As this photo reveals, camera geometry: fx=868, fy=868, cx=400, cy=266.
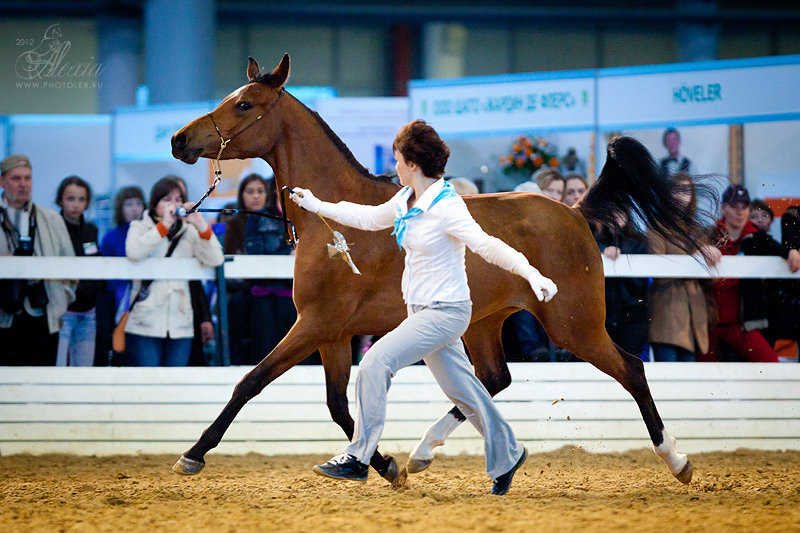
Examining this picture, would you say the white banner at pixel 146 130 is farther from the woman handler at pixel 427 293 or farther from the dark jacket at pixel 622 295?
the woman handler at pixel 427 293

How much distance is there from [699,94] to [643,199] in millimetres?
3272

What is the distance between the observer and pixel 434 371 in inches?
162

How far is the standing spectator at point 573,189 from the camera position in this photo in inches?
272

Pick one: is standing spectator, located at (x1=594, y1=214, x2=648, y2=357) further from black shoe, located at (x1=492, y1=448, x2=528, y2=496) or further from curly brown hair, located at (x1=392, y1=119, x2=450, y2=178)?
curly brown hair, located at (x1=392, y1=119, x2=450, y2=178)

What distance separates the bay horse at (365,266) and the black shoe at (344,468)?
1.95 feet

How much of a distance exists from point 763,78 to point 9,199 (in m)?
6.40

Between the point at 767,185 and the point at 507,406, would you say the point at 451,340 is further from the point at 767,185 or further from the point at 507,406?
the point at 767,185

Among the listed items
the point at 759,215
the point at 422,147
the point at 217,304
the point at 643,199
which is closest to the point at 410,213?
the point at 422,147

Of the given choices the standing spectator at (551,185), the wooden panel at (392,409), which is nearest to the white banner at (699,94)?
the standing spectator at (551,185)

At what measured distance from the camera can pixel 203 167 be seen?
33.7ft

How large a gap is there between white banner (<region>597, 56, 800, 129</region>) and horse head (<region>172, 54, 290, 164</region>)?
4567 millimetres

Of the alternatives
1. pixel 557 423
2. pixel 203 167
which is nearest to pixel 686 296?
pixel 557 423

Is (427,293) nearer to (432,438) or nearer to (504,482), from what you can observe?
(504,482)

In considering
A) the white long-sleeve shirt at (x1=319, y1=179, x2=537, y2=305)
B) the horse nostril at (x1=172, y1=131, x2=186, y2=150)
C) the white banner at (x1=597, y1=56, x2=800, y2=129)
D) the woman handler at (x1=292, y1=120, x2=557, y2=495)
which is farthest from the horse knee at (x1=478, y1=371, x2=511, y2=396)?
the white banner at (x1=597, y1=56, x2=800, y2=129)
